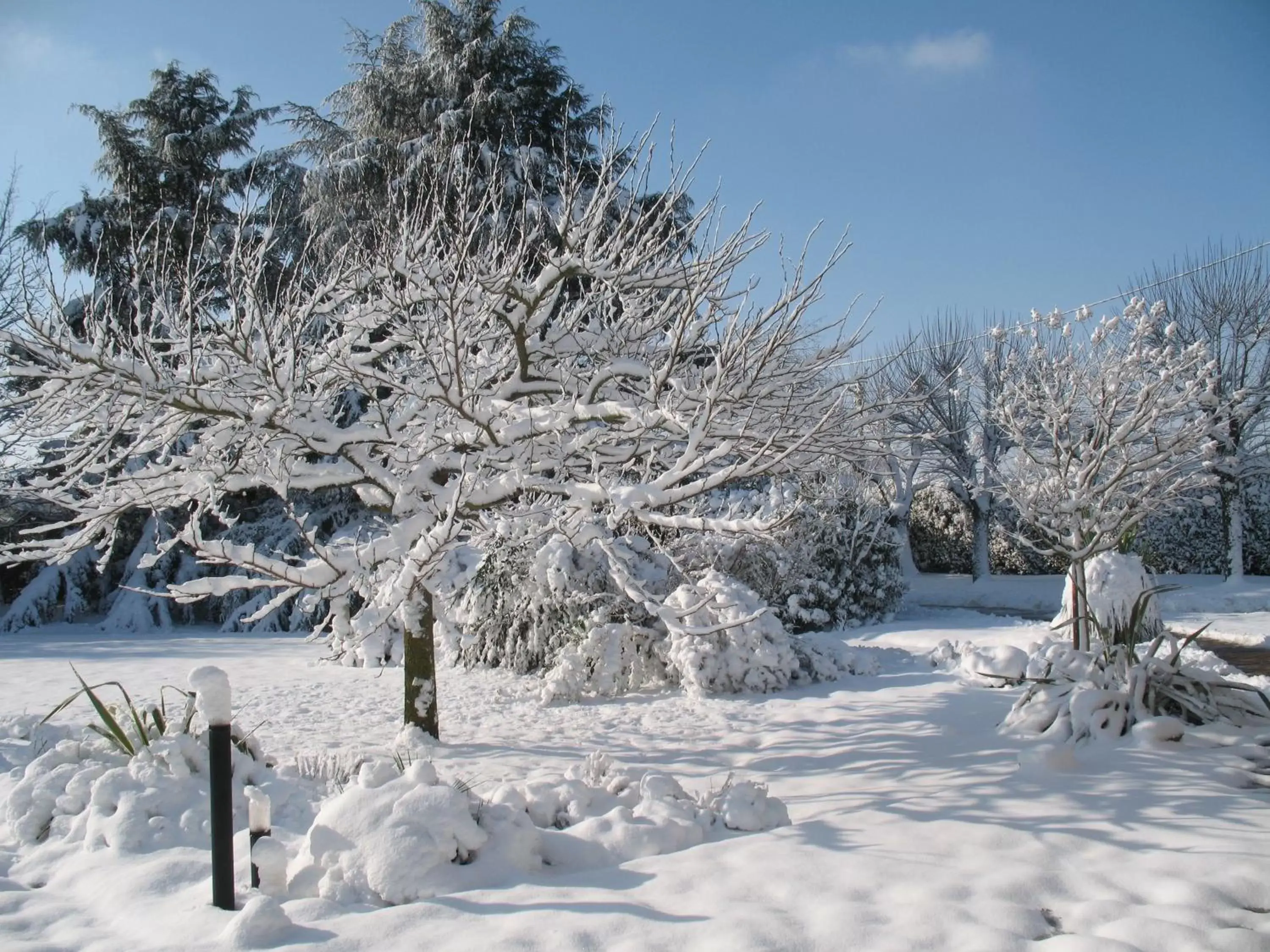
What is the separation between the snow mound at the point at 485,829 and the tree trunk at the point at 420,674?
230 cm

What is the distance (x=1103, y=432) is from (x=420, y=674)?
9039mm

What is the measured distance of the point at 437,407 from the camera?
19.9 feet

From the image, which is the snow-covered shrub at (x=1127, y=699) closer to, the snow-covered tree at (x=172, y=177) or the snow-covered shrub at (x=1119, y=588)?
the snow-covered shrub at (x=1119, y=588)

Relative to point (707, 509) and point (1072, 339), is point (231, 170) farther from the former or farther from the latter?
point (1072, 339)

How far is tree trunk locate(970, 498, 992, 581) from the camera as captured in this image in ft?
68.0

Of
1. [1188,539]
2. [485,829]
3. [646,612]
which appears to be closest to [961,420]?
[1188,539]

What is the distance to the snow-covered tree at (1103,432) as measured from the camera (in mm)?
10188

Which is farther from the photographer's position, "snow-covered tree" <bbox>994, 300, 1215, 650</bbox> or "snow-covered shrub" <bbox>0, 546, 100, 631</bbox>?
"snow-covered shrub" <bbox>0, 546, 100, 631</bbox>

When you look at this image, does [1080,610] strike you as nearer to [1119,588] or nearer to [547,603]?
[1119,588]

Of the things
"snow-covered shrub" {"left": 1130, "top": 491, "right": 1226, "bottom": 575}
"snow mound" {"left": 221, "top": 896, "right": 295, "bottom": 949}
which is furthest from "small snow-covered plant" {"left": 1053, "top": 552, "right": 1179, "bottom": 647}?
"snow-covered shrub" {"left": 1130, "top": 491, "right": 1226, "bottom": 575}

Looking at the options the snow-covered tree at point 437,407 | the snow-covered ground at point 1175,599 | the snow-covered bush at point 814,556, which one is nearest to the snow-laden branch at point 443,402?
the snow-covered tree at point 437,407

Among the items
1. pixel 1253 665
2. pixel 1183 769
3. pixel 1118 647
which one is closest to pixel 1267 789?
pixel 1183 769

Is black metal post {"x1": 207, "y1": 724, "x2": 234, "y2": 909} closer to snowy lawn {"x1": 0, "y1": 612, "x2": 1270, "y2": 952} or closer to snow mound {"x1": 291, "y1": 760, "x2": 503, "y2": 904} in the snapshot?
snowy lawn {"x1": 0, "y1": 612, "x2": 1270, "y2": 952}

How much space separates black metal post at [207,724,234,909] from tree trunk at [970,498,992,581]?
20048mm
